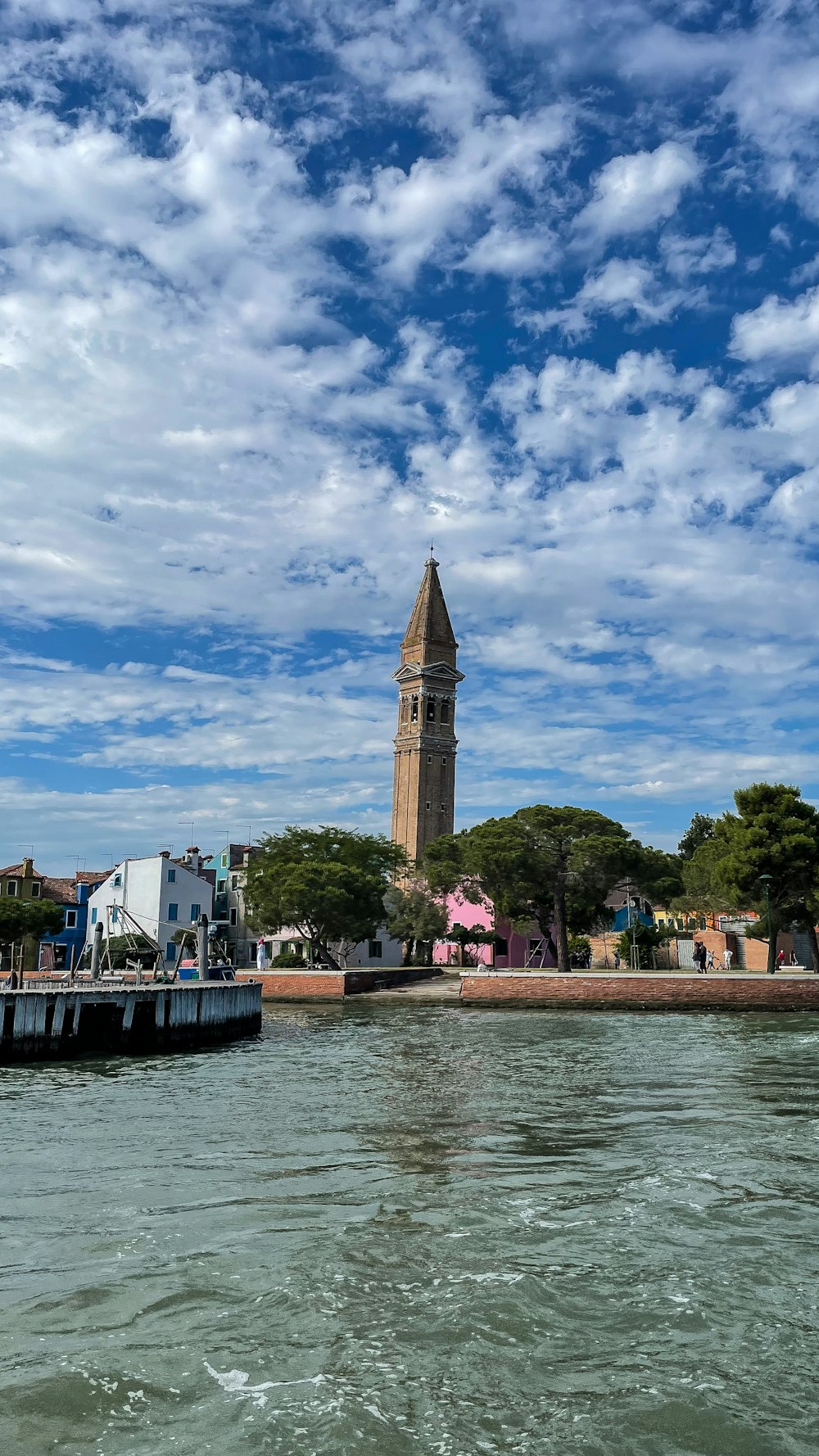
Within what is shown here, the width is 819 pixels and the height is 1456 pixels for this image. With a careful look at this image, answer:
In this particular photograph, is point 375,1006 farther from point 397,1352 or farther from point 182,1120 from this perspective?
point 397,1352

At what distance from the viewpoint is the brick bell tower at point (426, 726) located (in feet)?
341

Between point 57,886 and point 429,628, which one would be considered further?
point 429,628

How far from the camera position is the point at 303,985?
50.5 metres

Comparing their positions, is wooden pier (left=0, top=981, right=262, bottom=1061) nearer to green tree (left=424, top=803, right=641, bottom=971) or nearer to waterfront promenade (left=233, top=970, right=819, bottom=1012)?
waterfront promenade (left=233, top=970, right=819, bottom=1012)

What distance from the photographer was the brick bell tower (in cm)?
10394

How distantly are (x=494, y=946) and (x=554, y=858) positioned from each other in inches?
816

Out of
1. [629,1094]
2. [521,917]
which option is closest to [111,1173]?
[629,1094]

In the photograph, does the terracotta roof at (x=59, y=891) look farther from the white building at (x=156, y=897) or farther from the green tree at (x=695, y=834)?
the green tree at (x=695, y=834)

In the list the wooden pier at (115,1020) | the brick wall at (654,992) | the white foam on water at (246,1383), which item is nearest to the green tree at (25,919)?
the brick wall at (654,992)

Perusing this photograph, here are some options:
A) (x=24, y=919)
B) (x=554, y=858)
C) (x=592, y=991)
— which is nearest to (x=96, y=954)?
(x=592, y=991)

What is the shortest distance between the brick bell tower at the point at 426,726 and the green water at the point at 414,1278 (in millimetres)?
87180

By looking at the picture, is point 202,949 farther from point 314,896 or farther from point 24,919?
point 24,919

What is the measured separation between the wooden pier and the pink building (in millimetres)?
40090

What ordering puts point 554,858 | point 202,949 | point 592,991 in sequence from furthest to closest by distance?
point 554,858, point 592,991, point 202,949
